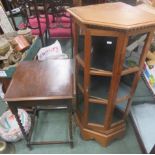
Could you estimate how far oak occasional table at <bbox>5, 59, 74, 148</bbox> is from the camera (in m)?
1.05

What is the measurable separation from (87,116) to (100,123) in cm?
13

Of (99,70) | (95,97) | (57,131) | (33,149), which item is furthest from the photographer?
(57,131)

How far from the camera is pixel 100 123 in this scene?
1.34 m

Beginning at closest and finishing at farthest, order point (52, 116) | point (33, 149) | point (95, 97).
A: point (95, 97), point (33, 149), point (52, 116)

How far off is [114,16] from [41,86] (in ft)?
2.07

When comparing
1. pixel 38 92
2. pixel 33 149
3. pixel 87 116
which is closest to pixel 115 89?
pixel 87 116

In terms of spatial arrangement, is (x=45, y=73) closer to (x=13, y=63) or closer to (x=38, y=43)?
(x=13, y=63)

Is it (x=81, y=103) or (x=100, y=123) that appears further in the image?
(x=81, y=103)

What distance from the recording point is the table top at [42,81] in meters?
1.06

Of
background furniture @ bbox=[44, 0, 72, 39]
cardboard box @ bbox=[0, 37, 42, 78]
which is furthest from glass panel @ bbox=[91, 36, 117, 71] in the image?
cardboard box @ bbox=[0, 37, 42, 78]

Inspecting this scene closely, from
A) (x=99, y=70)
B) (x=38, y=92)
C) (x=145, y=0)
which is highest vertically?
(x=145, y=0)

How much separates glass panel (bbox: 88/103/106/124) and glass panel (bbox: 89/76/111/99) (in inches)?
7.4

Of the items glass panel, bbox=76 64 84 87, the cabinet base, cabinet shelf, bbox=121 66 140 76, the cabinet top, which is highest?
the cabinet top

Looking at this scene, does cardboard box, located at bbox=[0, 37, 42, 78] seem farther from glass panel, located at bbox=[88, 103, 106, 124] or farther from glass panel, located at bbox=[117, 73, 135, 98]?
glass panel, located at bbox=[117, 73, 135, 98]
